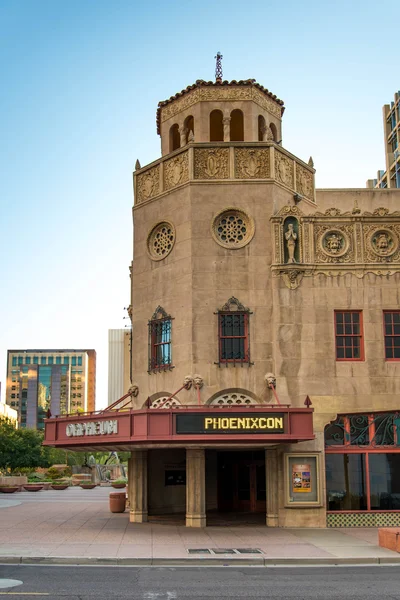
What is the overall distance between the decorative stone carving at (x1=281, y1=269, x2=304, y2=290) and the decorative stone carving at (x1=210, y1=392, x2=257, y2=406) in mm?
4914

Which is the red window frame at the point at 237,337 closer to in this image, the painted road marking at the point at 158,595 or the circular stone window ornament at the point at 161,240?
the circular stone window ornament at the point at 161,240

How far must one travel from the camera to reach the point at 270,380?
2825 cm

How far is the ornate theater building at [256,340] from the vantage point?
27438 mm

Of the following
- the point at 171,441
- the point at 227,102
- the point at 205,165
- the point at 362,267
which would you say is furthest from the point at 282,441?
the point at 227,102

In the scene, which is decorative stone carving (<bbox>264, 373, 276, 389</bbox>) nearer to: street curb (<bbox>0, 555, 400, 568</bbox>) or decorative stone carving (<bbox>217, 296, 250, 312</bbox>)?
decorative stone carving (<bbox>217, 296, 250, 312</bbox>)

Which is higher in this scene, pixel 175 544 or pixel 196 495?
pixel 196 495

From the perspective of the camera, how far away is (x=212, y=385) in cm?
2862

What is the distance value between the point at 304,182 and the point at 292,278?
218 inches

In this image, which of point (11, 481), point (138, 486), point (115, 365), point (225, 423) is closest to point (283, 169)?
point (225, 423)

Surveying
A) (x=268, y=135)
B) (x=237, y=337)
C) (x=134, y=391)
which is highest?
(x=268, y=135)

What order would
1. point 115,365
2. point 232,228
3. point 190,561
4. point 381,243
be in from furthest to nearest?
point 115,365
point 232,228
point 381,243
point 190,561

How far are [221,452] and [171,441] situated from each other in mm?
7837

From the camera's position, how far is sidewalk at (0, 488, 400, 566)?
1980cm

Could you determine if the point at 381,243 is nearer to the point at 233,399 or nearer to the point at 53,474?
the point at 233,399
